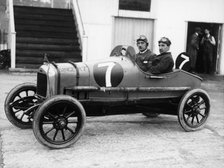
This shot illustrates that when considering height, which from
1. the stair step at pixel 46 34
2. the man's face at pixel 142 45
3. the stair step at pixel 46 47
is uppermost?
the stair step at pixel 46 34

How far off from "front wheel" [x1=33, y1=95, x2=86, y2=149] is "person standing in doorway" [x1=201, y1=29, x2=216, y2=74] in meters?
12.3

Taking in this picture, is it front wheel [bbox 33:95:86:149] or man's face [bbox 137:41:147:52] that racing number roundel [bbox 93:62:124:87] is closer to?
front wheel [bbox 33:95:86:149]

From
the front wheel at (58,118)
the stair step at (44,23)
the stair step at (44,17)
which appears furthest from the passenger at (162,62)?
the stair step at (44,17)

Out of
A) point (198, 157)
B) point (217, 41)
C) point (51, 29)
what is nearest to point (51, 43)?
point (51, 29)

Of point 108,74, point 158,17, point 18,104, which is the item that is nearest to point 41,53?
point 158,17

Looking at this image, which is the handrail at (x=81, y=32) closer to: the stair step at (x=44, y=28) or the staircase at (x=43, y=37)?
the staircase at (x=43, y=37)

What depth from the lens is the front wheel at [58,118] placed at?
18.4 ft

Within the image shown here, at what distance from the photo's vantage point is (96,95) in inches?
253

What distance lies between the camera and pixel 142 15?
55.5 ft

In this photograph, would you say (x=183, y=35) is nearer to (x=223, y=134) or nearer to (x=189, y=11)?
(x=189, y=11)

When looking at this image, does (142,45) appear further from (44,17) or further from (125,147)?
(44,17)

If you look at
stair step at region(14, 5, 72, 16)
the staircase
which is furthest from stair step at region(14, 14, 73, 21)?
stair step at region(14, 5, 72, 16)

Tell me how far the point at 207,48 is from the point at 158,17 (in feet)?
8.27

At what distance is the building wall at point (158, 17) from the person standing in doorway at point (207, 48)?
0.64 meters
